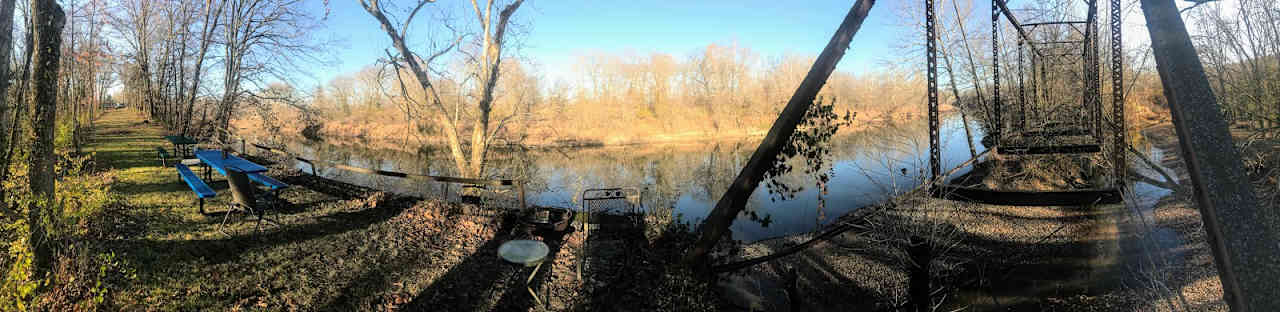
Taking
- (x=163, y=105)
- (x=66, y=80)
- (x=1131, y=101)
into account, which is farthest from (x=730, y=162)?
(x=163, y=105)

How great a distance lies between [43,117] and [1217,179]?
7425 mm

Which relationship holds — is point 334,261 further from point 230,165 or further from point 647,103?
point 647,103

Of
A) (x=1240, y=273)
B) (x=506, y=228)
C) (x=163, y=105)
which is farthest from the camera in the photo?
(x=163, y=105)

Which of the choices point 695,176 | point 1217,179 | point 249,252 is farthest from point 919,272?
point 695,176

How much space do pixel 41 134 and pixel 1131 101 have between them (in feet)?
59.6

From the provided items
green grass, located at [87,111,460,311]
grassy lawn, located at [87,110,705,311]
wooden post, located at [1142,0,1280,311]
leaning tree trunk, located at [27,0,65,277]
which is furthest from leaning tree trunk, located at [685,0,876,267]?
leaning tree trunk, located at [27,0,65,277]

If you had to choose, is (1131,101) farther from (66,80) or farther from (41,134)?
(66,80)

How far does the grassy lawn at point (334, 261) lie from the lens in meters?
4.14

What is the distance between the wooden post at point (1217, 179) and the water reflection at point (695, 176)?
2611mm

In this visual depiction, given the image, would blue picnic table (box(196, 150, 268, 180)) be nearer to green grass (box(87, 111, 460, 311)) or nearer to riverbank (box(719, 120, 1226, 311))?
green grass (box(87, 111, 460, 311))

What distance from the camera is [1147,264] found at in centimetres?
698

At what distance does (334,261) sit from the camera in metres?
5.15

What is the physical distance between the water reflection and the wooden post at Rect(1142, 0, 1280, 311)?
2.61 m

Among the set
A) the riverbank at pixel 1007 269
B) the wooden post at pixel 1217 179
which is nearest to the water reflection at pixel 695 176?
the riverbank at pixel 1007 269
